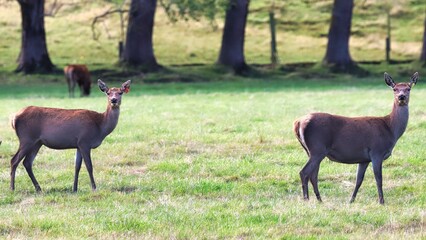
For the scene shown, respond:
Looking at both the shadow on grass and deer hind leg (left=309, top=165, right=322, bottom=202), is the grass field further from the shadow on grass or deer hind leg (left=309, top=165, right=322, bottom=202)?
the shadow on grass

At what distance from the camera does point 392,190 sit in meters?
12.9

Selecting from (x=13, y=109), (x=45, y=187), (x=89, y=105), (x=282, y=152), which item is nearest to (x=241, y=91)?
(x=89, y=105)

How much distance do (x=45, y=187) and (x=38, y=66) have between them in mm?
30689

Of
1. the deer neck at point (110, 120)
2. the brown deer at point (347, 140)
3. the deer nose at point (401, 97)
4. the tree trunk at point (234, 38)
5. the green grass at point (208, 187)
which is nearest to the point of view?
the green grass at point (208, 187)

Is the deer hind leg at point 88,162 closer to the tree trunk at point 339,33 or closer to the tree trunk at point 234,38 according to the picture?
the tree trunk at point 234,38

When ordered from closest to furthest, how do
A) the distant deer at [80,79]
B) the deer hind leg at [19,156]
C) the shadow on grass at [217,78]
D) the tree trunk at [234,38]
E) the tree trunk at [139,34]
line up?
the deer hind leg at [19,156], the distant deer at [80,79], the shadow on grass at [217,78], the tree trunk at [139,34], the tree trunk at [234,38]

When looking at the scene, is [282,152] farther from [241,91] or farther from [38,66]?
[38,66]

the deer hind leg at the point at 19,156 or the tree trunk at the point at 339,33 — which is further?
the tree trunk at the point at 339,33

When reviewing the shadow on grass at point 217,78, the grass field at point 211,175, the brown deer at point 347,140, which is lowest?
the shadow on grass at point 217,78

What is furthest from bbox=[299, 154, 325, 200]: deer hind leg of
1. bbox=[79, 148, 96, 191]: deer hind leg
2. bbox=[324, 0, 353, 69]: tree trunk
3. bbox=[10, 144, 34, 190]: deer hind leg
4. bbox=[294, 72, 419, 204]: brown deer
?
bbox=[324, 0, 353, 69]: tree trunk

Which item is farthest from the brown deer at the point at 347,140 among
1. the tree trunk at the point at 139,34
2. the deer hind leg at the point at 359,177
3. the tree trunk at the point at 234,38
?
the tree trunk at the point at 234,38

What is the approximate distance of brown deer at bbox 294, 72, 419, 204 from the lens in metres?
11.9

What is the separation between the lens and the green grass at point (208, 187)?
10.2 m

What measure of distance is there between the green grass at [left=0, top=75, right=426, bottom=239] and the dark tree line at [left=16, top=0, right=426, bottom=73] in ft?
62.3
